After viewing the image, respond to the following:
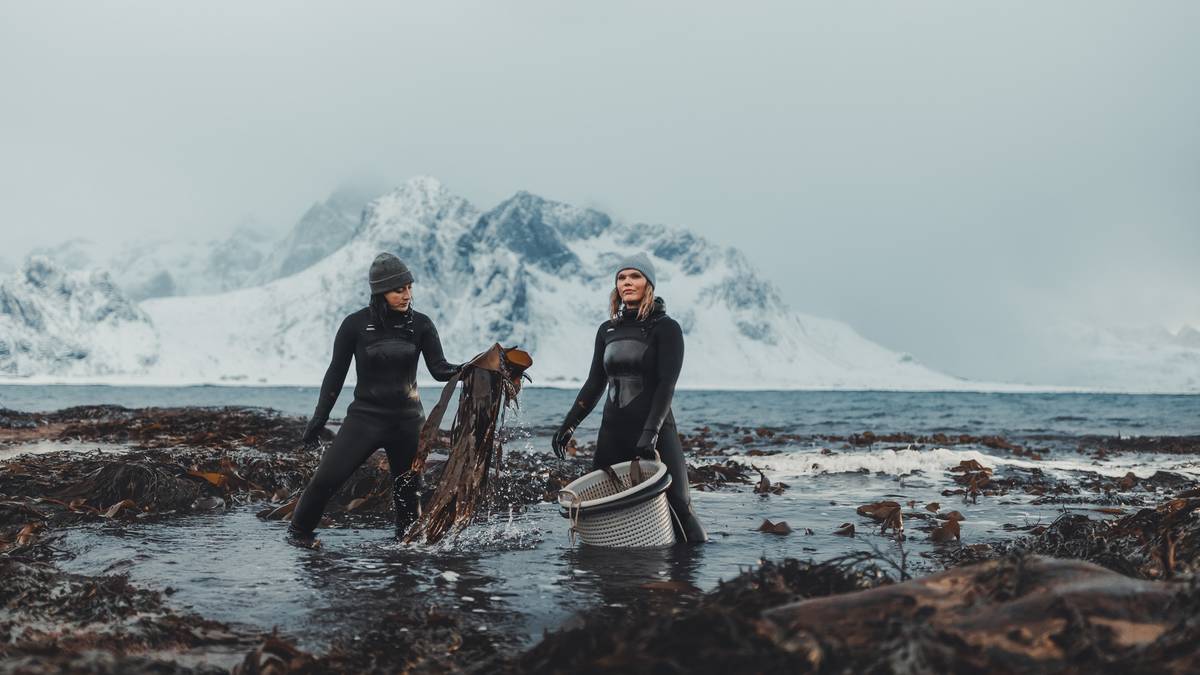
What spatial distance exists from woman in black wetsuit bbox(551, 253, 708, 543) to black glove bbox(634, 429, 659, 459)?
0.6 inches

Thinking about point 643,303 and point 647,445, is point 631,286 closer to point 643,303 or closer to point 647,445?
point 643,303

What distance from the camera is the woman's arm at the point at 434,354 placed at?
7.34 metres

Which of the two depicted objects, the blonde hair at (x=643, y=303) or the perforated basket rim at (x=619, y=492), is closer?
the perforated basket rim at (x=619, y=492)

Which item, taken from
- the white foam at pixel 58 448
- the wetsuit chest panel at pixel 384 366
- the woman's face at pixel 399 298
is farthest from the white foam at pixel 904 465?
the white foam at pixel 58 448

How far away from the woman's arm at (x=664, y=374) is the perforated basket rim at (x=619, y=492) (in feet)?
0.89

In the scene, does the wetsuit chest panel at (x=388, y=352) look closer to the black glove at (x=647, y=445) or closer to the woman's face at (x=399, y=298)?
the woman's face at (x=399, y=298)

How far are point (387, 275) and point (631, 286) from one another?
2182mm

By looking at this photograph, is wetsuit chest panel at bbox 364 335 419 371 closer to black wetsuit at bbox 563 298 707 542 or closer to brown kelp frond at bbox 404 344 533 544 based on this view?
brown kelp frond at bbox 404 344 533 544

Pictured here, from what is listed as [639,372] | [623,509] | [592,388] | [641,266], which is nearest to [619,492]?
[623,509]

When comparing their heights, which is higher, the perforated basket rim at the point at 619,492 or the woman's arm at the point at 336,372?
the woman's arm at the point at 336,372

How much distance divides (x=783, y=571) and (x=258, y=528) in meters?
5.82

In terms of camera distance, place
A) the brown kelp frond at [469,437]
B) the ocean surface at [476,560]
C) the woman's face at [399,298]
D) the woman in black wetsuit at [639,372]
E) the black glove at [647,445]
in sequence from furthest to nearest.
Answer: the woman's face at [399,298]
the woman in black wetsuit at [639,372]
the brown kelp frond at [469,437]
the black glove at [647,445]
the ocean surface at [476,560]

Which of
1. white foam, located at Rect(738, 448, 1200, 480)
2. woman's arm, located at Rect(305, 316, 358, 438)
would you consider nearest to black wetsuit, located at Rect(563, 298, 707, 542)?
woman's arm, located at Rect(305, 316, 358, 438)

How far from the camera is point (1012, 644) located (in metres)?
2.93
